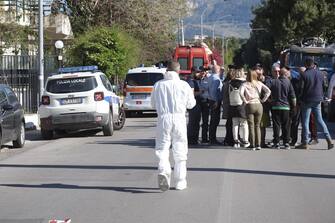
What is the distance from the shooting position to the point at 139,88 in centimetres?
2614

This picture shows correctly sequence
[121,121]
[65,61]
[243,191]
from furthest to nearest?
[65,61] < [121,121] < [243,191]

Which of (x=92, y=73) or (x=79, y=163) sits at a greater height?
(x=92, y=73)

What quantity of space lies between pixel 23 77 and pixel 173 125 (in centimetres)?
1878

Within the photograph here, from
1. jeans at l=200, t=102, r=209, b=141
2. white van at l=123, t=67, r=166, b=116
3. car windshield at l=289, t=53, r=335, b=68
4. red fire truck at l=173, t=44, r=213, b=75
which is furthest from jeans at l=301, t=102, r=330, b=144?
red fire truck at l=173, t=44, r=213, b=75

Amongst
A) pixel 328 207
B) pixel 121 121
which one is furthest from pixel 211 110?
pixel 328 207

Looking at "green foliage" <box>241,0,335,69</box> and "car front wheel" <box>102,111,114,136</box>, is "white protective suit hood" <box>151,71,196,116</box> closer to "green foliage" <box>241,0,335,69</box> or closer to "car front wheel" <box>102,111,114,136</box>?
"car front wheel" <box>102,111,114,136</box>

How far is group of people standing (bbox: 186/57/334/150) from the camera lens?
1457 centimetres

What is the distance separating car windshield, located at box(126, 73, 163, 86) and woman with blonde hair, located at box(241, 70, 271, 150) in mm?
11707

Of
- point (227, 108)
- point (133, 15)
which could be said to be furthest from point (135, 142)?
point (133, 15)

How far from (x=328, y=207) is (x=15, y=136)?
31.1ft

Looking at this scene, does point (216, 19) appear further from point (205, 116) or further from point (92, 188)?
point (92, 188)

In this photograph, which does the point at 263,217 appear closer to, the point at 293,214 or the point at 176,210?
the point at 293,214

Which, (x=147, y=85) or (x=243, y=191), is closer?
(x=243, y=191)

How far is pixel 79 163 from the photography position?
12891 mm
